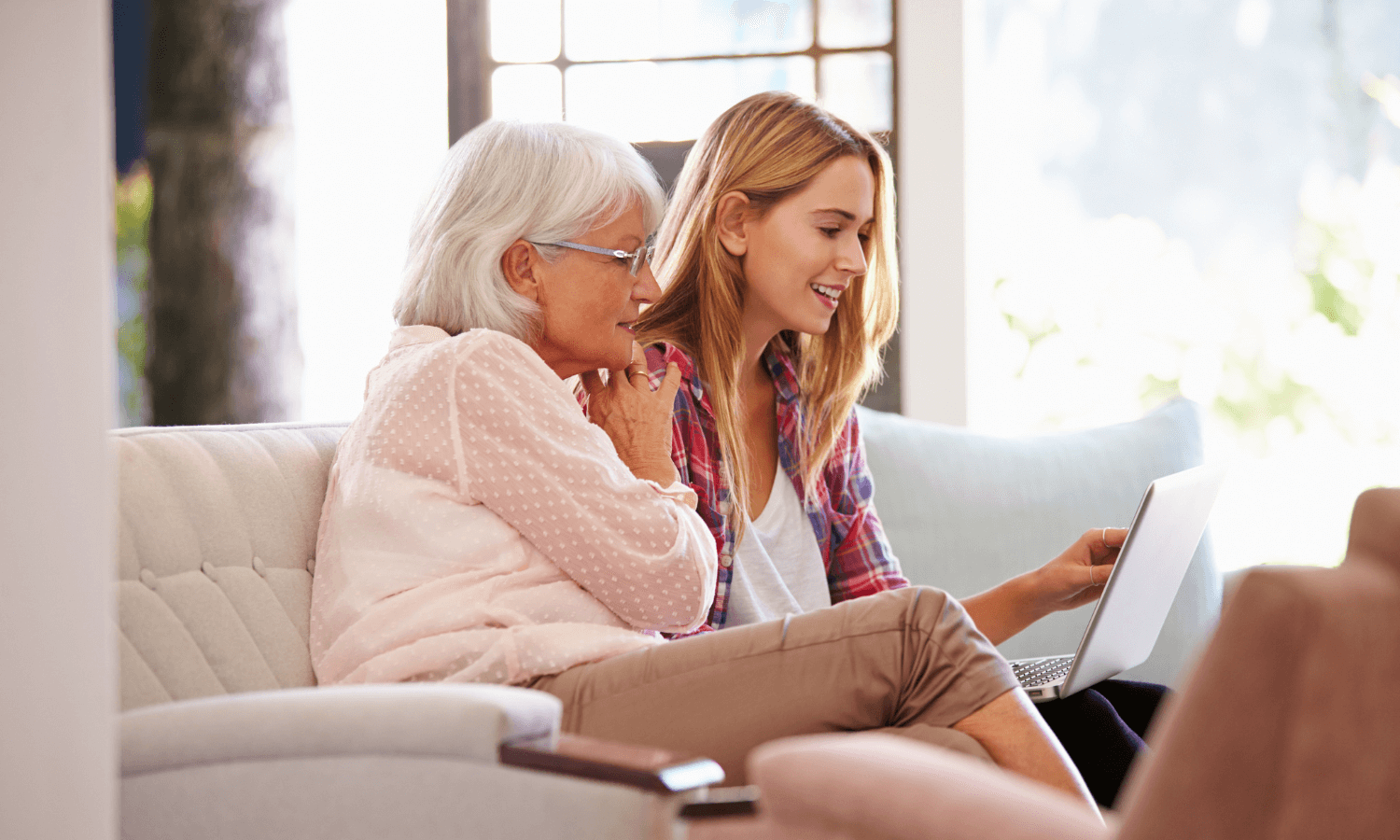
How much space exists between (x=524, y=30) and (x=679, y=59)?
40cm

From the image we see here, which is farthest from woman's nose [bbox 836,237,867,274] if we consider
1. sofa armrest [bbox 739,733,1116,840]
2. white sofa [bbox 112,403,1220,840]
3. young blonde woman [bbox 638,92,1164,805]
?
sofa armrest [bbox 739,733,1116,840]

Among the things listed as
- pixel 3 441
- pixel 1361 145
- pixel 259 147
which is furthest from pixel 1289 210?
pixel 3 441

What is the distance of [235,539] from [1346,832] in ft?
3.82

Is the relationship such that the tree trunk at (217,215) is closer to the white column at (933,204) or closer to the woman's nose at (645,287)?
the white column at (933,204)

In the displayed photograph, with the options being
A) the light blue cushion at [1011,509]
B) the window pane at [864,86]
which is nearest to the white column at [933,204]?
the window pane at [864,86]

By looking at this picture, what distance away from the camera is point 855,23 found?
9.98 feet

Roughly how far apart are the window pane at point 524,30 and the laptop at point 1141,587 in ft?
6.67

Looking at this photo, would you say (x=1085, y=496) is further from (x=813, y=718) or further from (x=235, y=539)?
(x=235, y=539)

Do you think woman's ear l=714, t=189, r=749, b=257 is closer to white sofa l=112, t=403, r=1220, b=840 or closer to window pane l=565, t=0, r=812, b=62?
white sofa l=112, t=403, r=1220, b=840

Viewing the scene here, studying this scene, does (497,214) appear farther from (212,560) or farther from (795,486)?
(795,486)

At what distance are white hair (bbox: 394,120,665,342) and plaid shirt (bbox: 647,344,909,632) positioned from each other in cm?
31

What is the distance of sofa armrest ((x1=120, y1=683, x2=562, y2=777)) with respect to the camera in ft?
3.27

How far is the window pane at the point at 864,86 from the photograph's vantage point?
3039 millimetres

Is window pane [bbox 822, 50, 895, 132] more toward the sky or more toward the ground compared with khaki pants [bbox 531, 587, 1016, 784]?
more toward the sky
